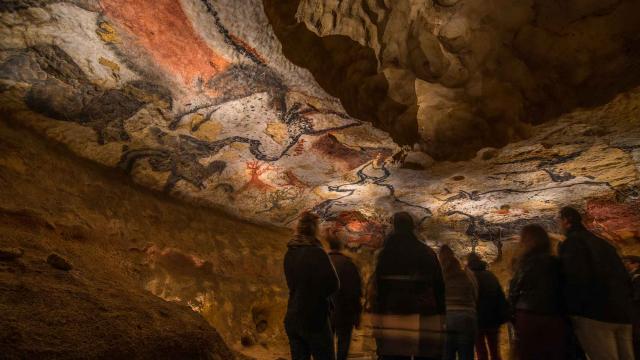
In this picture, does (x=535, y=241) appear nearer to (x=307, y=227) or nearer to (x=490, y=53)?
(x=490, y=53)

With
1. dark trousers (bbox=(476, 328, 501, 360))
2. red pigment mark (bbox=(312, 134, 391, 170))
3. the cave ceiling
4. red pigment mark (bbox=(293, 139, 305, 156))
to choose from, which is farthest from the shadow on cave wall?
dark trousers (bbox=(476, 328, 501, 360))

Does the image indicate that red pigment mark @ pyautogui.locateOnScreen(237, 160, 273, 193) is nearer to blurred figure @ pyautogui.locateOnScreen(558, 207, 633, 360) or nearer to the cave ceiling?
the cave ceiling

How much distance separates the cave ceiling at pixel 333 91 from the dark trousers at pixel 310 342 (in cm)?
161

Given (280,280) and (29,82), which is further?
(280,280)

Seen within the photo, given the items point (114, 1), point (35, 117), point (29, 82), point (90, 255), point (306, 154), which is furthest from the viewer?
point (306, 154)

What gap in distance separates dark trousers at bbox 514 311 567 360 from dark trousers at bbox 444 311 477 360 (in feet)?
1.64

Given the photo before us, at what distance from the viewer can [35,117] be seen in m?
3.54

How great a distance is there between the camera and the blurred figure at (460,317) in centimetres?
281

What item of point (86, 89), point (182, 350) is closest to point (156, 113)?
point (86, 89)

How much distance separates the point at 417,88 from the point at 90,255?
3.65 meters

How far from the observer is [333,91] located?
3.01 metres

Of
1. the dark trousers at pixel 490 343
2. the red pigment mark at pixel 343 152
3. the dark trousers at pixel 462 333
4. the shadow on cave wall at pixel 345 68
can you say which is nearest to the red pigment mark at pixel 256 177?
the red pigment mark at pixel 343 152

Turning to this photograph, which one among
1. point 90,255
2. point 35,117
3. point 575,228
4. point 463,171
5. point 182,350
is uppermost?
point 463,171

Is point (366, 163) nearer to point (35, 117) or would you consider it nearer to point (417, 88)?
point (417, 88)
